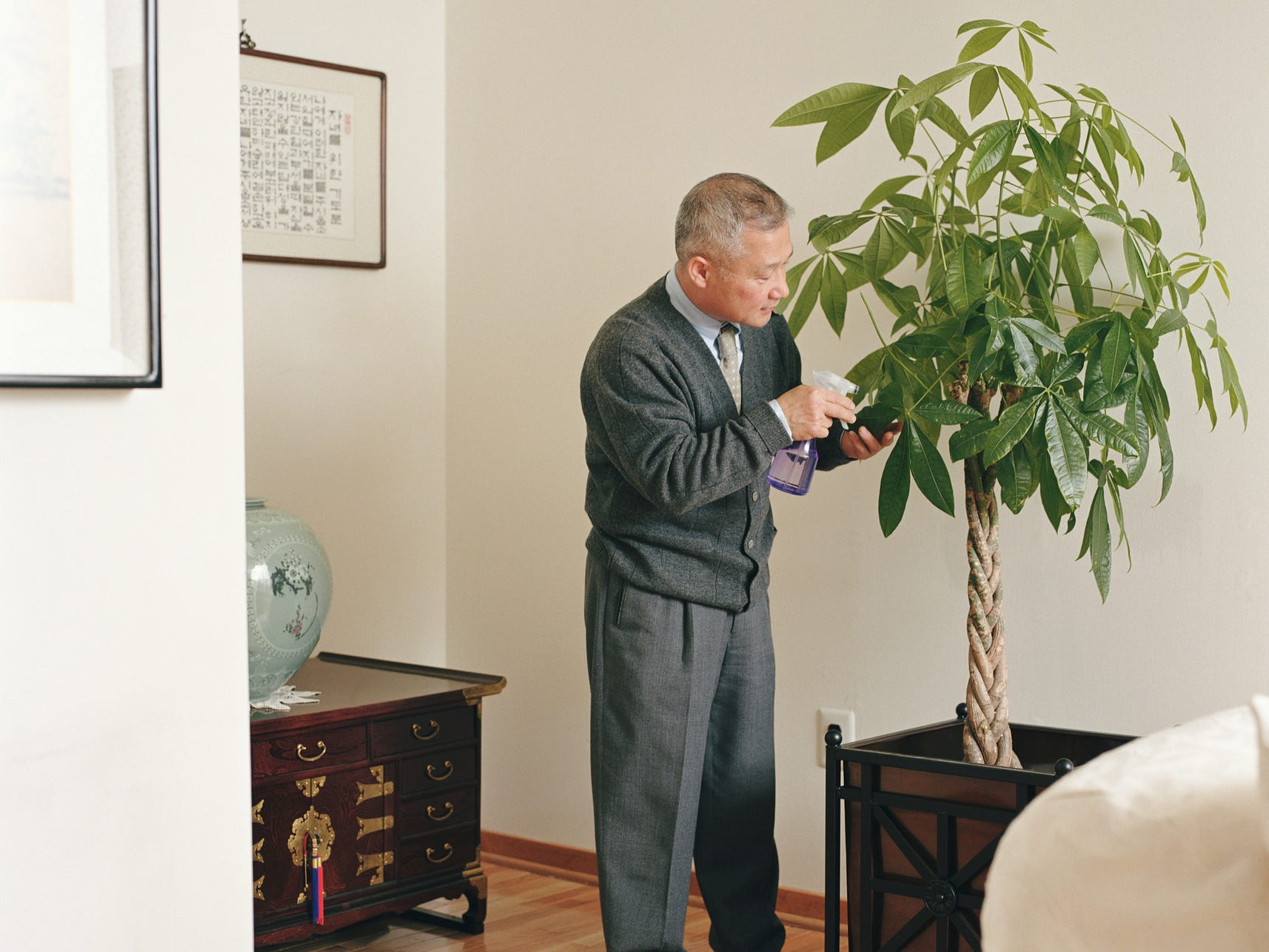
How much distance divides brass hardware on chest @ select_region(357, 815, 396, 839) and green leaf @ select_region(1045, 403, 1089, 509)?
1348mm

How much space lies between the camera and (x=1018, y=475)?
1811mm

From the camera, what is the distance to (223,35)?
1.64 meters

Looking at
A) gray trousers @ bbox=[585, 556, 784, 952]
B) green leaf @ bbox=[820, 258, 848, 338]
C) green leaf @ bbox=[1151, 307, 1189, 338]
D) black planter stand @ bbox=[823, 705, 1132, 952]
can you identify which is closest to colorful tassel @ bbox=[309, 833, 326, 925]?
gray trousers @ bbox=[585, 556, 784, 952]

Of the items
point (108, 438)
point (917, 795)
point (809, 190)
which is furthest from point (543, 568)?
point (108, 438)

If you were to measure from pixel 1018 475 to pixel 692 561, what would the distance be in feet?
1.72

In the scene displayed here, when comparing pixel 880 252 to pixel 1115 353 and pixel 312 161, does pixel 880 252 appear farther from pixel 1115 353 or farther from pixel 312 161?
pixel 312 161

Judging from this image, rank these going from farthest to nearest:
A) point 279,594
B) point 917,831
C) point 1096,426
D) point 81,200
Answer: point 279,594 → point 917,831 → point 1096,426 → point 81,200

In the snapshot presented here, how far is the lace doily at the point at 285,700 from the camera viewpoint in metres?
2.28

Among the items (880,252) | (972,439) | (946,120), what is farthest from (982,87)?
(972,439)

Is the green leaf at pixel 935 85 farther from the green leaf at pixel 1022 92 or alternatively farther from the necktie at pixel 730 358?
the necktie at pixel 730 358

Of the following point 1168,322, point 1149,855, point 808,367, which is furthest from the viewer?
point 808,367

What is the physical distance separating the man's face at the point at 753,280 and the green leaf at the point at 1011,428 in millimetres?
445

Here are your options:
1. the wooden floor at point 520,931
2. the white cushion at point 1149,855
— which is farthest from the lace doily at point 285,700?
the white cushion at point 1149,855

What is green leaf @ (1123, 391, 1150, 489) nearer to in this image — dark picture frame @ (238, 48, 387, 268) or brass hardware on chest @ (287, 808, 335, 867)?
brass hardware on chest @ (287, 808, 335, 867)
